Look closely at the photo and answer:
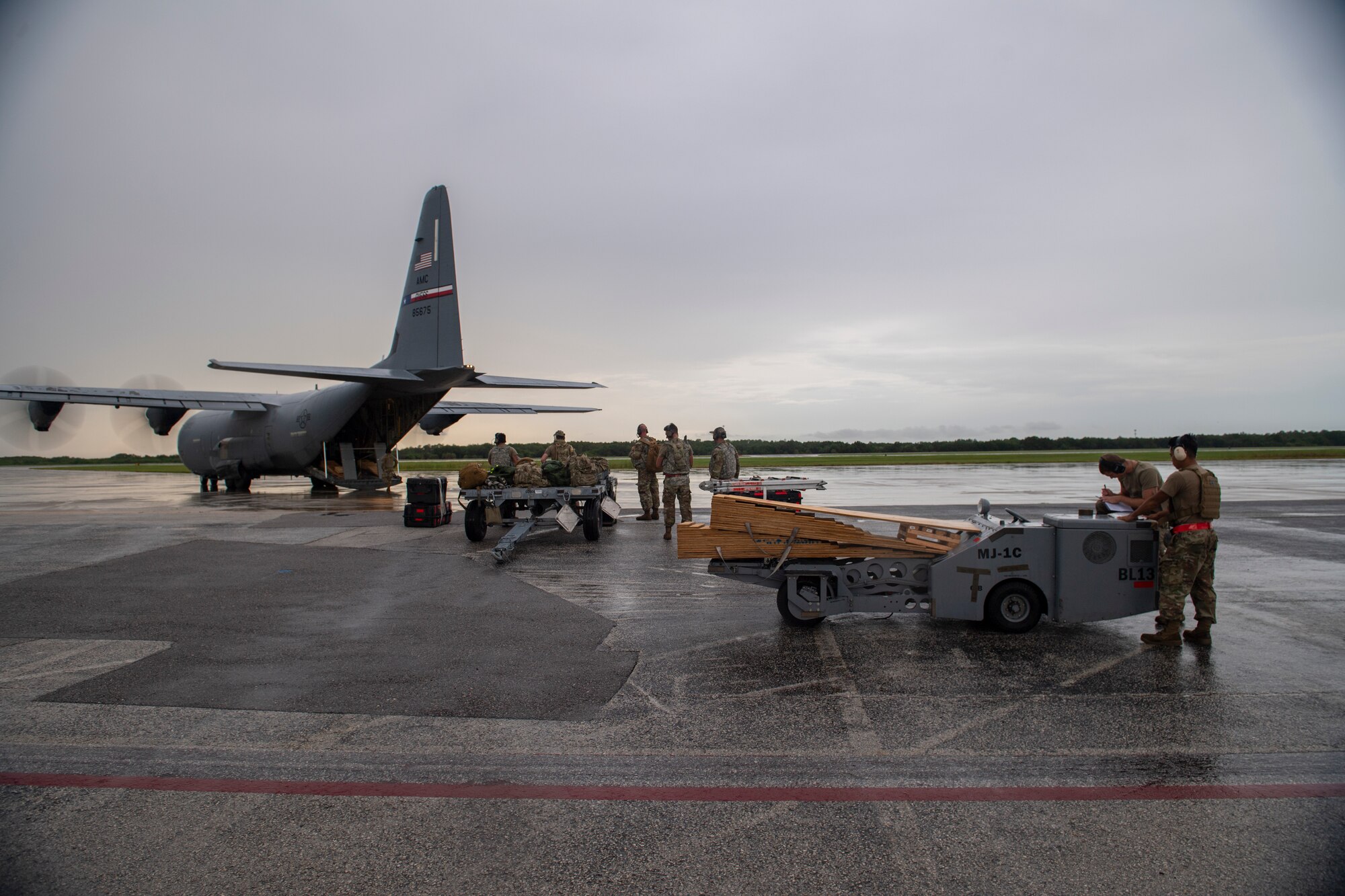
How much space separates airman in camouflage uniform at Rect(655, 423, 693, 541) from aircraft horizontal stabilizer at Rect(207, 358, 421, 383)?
9.84m

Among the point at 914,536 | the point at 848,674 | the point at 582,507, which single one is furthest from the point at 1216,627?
the point at 582,507

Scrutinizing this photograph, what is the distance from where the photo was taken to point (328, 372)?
19.2 metres

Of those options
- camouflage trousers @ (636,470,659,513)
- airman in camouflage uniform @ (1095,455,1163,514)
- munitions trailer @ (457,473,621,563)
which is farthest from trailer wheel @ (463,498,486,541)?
airman in camouflage uniform @ (1095,455,1163,514)

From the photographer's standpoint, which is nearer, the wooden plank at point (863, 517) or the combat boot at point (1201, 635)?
the combat boot at point (1201, 635)

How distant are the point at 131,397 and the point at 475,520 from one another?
15.9m

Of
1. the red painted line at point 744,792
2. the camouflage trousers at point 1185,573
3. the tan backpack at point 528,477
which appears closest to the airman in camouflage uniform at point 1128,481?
the camouflage trousers at point 1185,573

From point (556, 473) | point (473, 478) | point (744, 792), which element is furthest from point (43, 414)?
point (744, 792)

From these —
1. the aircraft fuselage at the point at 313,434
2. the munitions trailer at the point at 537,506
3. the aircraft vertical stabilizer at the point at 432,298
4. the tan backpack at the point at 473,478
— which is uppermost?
the aircraft vertical stabilizer at the point at 432,298

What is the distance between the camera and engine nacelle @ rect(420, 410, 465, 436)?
30.8 meters

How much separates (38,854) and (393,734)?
1.70 m

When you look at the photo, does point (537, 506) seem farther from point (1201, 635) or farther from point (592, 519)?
point (1201, 635)

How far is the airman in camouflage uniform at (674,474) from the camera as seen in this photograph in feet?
44.0

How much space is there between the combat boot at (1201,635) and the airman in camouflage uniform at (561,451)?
9601 millimetres

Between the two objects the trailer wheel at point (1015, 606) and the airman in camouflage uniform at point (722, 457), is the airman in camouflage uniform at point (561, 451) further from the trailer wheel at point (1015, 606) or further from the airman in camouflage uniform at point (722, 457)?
the trailer wheel at point (1015, 606)
